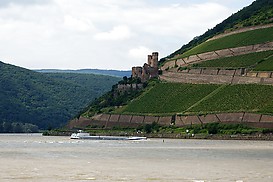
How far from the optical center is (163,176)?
68.9m

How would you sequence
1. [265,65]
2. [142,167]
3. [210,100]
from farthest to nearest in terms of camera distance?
1. [265,65]
2. [210,100]
3. [142,167]

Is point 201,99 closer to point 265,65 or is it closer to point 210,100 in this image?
point 210,100

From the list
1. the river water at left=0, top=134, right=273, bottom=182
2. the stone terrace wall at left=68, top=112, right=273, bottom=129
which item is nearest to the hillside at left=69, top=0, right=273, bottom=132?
the stone terrace wall at left=68, top=112, right=273, bottom=129

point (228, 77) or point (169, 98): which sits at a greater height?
point (228, 77)

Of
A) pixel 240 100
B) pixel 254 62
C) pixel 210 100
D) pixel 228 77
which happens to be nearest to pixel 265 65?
pixel 254 62

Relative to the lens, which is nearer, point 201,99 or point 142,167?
point 142,167

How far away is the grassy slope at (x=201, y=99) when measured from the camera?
169 metres

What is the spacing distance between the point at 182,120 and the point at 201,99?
898cm

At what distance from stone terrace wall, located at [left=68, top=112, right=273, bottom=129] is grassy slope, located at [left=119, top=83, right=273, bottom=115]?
6.10 ft

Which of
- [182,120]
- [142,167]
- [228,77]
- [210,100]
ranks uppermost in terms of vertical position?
[228,77]

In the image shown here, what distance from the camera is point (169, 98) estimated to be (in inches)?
7461

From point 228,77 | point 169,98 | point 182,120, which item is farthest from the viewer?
point 228,77

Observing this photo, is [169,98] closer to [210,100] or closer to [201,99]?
[201,99]

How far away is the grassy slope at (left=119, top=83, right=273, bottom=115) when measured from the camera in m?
169
